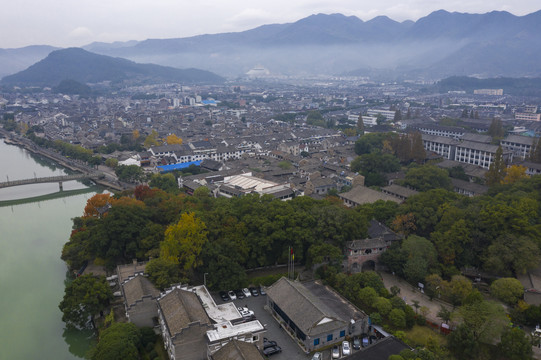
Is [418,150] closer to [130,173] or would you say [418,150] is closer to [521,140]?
[521,140]

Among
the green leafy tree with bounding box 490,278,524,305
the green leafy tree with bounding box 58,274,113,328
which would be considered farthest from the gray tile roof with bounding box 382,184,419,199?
the green leafy tree with bounding box 58,274,113,328

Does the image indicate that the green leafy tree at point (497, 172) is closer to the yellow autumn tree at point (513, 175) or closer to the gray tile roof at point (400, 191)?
the yellow autumn tree at point (513, 175)

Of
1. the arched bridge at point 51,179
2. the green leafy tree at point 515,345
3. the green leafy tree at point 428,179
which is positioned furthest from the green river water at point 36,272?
the green leafy tree at point 428,179

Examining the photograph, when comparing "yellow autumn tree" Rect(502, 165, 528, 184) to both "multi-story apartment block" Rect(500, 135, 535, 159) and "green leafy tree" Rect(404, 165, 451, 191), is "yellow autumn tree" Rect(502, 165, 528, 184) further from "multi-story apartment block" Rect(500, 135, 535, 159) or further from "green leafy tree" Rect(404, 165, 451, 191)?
"multi-story apartment block" Rect(500, 135, 535, 159)

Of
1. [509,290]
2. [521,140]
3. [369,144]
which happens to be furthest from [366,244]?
[521,140]

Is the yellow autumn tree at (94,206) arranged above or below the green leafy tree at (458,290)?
above

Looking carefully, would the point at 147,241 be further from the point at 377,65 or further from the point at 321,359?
the point at 377,65
